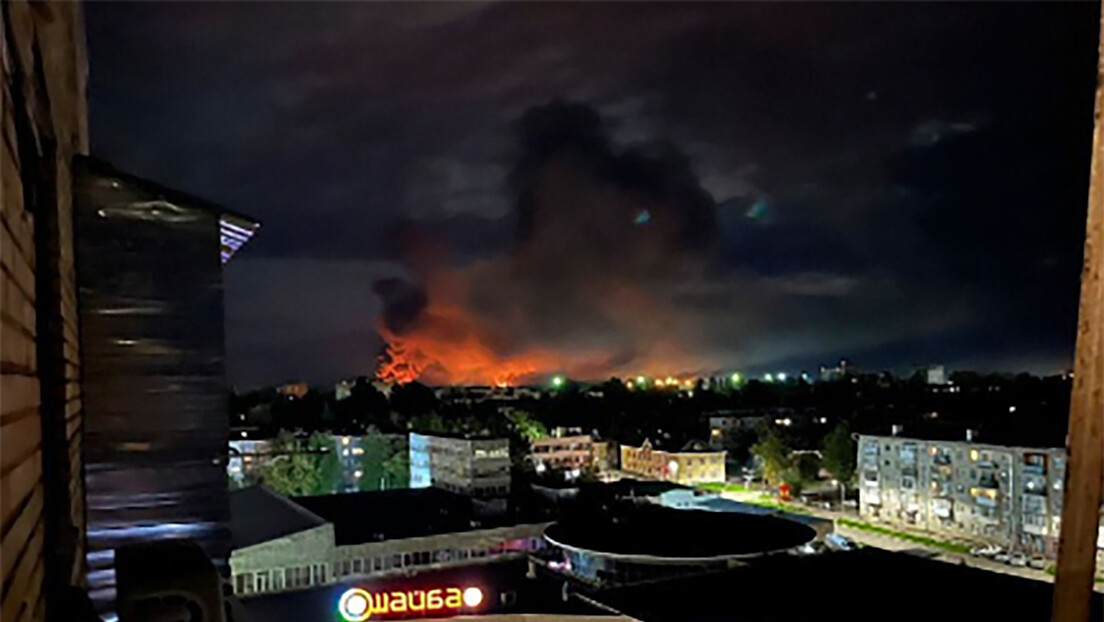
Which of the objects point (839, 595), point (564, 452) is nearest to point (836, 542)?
point (839, 595)

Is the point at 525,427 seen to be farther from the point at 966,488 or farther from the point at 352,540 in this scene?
the point at 352,540

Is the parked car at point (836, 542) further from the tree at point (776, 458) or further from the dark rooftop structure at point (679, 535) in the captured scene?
the tree at point (776, 458)

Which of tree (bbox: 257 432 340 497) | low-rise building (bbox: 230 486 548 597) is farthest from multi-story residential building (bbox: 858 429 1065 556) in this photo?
tree (bbox: 257 432 340 497)

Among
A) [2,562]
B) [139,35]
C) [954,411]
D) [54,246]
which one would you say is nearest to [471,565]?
[139,35]

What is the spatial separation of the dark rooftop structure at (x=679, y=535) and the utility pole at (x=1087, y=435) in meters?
12.3

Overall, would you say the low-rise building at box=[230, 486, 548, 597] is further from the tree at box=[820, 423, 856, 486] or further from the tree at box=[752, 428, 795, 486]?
the tree at box=[820, 423, 856, 486]

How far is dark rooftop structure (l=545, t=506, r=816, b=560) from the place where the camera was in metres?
13.9

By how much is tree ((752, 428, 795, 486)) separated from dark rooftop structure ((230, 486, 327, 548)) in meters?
16.6

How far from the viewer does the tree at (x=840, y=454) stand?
92.5 ft

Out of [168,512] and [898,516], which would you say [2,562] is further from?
[898,516]

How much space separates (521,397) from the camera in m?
53.9

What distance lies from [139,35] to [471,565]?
10.0 meters

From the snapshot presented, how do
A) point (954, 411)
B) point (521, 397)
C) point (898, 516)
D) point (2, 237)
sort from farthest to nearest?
point (521, 397) → point (954, 411) → point (898, 516) → point (2, 237)

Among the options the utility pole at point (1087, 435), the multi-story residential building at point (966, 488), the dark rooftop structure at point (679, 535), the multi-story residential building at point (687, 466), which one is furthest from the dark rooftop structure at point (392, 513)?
the utility pole at point (1087, 435)
